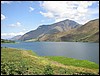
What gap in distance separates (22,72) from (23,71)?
0.60 meters

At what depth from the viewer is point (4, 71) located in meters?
30.9

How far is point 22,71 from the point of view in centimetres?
3384

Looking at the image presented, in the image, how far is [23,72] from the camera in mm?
33438

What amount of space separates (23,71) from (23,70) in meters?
0.51

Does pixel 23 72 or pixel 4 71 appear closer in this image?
pixel 4 71

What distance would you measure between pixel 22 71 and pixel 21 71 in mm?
194

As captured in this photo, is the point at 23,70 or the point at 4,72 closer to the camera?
the point at 4,72

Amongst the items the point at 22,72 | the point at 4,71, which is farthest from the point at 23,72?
the point at 4,71

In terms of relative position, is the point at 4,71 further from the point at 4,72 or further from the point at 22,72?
the point at 22,72

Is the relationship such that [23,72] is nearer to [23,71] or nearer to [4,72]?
[23,71]

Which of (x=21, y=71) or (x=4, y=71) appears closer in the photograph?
(x=4, y=71)

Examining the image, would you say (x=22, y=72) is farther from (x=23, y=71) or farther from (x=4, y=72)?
(x=4, y=72)

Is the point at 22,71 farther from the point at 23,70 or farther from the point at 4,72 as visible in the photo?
the point at 4,72

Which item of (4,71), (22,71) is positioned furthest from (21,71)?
(4,71)
